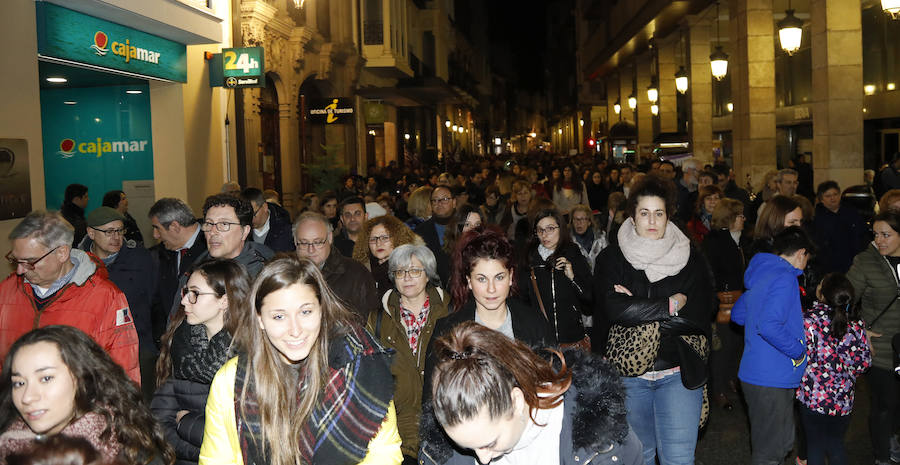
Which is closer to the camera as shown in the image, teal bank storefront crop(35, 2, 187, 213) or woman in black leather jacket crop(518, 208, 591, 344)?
woman in black leather jacket crop(518, 208, 591, 344)

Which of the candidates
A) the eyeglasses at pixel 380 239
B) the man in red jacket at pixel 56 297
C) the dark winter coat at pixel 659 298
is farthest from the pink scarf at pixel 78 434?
the eyeglasses at pixel 380 239

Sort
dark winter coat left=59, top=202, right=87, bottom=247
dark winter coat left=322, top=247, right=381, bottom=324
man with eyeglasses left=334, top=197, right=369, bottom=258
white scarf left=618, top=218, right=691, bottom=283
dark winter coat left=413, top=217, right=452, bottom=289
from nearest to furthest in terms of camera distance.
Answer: white scarf left=618, top=218, right=691, bottom=283 < dark winter coat left=322, top=247, right=381, bottom=324 < dark winter coat left=413, top=217, right=452, bottom=289 < man with eyeglasses left=334, top=197, right=369, bottom=258 < dark winter coat left=59, top=202, right=87, bottom=247

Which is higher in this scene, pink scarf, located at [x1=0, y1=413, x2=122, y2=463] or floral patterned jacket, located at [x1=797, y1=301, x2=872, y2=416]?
pink scarf, located at [x1=0, y1=413, x2=122, y2=463]

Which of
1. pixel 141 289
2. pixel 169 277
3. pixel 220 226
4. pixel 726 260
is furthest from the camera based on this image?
pixel 726 260

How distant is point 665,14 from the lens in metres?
20.2

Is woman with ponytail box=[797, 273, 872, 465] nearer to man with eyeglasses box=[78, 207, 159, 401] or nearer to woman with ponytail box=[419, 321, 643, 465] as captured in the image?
woman with ponytail box=[419, 321, 643, 465]

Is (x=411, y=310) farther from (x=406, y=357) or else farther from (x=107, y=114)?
(x=107, y=114)

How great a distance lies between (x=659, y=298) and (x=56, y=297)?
11.9 feet

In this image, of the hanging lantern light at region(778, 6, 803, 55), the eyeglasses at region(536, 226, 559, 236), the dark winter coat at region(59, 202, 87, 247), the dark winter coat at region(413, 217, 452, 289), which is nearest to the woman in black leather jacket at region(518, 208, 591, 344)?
the eyeglasses at region(536, 226, 559, 236)

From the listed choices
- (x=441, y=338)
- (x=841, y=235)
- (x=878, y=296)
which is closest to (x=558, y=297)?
(x=878, y=296)

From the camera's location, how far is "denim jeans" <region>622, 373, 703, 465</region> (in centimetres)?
474

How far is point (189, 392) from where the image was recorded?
3.83 meters

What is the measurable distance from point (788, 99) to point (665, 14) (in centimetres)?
988

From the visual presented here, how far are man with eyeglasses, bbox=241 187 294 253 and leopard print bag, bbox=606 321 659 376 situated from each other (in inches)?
164
